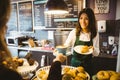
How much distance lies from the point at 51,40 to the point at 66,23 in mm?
594

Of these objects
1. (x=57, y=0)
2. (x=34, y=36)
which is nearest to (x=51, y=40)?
(x=34, y=36)

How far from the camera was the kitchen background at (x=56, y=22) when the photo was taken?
368cm

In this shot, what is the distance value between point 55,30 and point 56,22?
20cm

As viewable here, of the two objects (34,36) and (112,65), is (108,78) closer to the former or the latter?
(112,65)

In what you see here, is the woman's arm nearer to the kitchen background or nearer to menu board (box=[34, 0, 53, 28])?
the kitchen background

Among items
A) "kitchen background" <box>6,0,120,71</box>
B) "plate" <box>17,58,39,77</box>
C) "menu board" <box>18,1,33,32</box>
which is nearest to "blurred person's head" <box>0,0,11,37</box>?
"plate" <box>17,58,39,77</box>

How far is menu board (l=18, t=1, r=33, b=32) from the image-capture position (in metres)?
4.76

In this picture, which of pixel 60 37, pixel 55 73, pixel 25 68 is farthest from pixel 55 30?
pixel 55 73

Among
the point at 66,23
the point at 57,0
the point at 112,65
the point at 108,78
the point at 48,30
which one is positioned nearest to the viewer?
the point at 108,78

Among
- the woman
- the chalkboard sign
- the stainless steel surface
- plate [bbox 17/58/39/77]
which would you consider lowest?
plate [bbox 17/58/39/77]

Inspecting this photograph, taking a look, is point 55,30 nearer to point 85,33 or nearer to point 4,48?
point 85,33

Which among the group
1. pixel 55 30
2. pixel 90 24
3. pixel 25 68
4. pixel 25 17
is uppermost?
pixel 25 17

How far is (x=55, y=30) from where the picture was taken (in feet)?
14.3

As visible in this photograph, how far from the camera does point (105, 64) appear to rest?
3.37 meters
